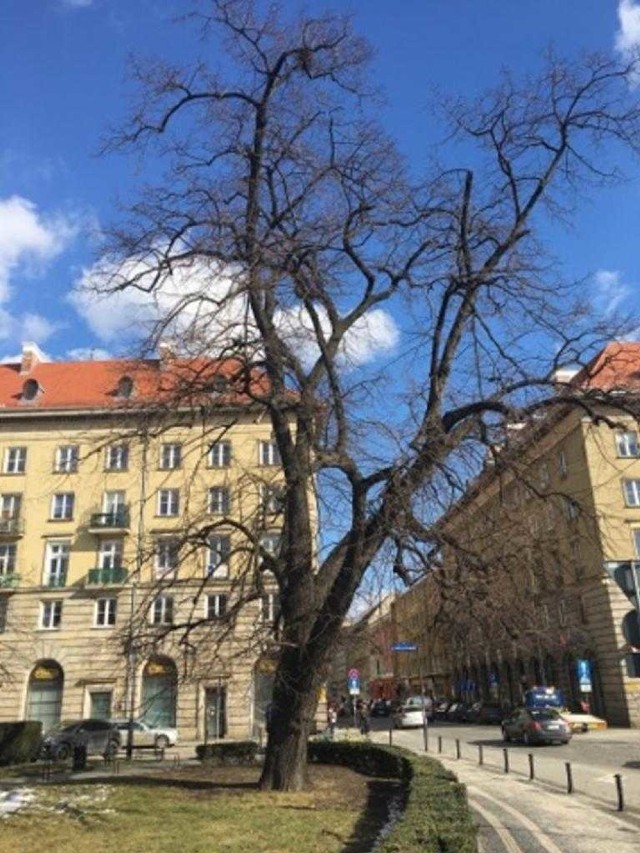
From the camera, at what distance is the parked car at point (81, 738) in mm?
35213

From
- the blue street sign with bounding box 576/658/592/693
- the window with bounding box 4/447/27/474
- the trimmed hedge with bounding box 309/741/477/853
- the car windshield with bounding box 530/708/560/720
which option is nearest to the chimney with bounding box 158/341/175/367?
the trimmed hedge with bounding box 309/741/477/853

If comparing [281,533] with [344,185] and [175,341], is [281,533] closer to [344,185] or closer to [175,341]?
[175,341]

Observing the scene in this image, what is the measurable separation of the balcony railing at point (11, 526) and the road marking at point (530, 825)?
125 feet

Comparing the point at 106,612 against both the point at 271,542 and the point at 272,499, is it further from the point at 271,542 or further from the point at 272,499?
the point at 272,499

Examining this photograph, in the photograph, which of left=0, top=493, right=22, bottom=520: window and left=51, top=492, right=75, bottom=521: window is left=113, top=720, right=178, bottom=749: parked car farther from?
left=0, top=493, right=22, bottom=520: window

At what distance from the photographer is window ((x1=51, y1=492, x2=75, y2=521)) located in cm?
4944

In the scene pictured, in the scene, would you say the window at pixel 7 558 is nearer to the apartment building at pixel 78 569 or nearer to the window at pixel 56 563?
the apartment building at pixel 78 569

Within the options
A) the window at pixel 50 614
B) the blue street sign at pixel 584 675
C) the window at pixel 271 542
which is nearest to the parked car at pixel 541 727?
the blue street sign at pixel 584 675

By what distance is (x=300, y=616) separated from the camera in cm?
1647

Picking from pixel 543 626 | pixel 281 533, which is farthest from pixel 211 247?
pixel 543 626

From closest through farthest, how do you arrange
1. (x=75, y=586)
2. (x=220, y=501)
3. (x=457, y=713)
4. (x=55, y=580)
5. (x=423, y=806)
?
(x=423, y=806) → (x=220, y=501) → (x=75, y=586) → (x=55, y=580) → (x=457, y=713)

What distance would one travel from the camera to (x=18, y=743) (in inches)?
1287

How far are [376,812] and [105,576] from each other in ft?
121

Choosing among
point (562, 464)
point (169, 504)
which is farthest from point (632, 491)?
point (169, 504)
